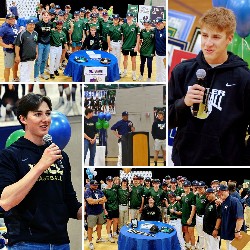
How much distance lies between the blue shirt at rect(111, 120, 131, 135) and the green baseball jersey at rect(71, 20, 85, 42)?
3.34 metres

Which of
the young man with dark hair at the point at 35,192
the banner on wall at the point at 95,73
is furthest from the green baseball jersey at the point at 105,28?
the young man with dark hair at the point at 35,192

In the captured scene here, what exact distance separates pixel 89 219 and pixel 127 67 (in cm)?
218

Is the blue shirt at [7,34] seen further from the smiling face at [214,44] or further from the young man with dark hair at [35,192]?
the young man with dark hair at [35,192]

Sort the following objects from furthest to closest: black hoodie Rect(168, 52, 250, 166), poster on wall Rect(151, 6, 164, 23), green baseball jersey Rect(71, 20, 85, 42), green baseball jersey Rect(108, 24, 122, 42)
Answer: poster on wall Rect(151, 6, 164, 23), green baseball jersey Rect(71, 20, 85, 42), green baseball jersey Rect(108, 24, 122, 42), black hoodie Rect(168, 52, 250, 166)

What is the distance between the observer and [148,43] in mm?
5977

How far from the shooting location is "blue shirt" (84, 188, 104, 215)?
488cm

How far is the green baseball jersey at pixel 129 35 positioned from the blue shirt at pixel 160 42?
0.74m

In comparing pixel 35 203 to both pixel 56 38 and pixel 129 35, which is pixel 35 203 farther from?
pixel 129 35

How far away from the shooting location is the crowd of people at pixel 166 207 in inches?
191

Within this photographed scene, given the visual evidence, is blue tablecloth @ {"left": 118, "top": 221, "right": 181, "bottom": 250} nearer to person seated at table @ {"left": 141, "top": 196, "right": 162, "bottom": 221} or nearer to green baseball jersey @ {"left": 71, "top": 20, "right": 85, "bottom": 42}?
person seated at table @ {"left": 141, "top": 196, "right": 162, "bottom": 221}

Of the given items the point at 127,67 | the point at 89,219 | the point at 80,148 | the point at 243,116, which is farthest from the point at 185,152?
the point at 127,67

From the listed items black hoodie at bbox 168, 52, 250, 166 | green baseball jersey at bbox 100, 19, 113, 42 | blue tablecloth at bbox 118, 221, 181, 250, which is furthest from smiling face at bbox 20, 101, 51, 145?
green baseball jersey at bbox 100, 19, 113, 42

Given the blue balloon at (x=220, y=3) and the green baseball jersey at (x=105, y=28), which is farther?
the green baseball jersey at (x=105, y=28)

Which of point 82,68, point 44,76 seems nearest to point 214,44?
point 82,68
